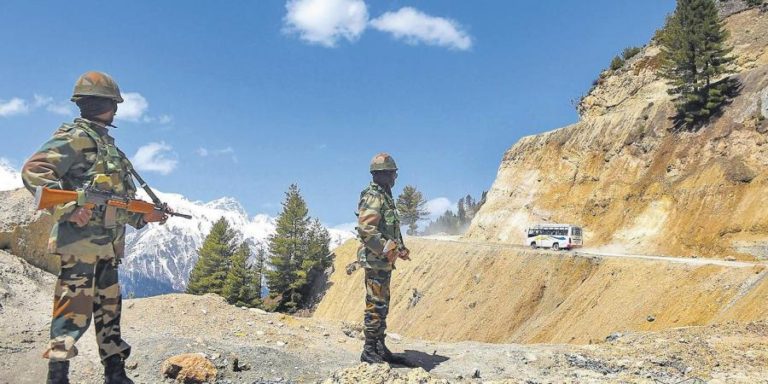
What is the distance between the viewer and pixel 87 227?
5.55 meters

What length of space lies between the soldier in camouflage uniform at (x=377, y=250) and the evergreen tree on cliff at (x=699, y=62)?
33097 millimetres

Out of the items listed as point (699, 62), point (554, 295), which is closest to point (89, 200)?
point (554, 295)

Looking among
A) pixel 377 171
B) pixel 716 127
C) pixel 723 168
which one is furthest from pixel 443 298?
pixel 377 171

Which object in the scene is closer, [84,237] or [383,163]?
[84,237]

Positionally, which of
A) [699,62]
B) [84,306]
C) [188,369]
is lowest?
[188,369]

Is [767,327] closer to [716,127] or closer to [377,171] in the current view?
[377,171]

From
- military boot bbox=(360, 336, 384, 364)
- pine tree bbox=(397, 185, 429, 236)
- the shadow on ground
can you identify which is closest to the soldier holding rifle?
military boot bbox=(360, 336, 384, 364)

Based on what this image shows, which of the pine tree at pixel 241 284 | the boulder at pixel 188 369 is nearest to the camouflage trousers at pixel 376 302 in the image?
the boulder at pixel 188 369

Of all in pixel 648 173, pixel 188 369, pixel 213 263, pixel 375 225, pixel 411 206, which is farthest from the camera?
pixel 411 206

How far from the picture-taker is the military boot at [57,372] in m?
5.30

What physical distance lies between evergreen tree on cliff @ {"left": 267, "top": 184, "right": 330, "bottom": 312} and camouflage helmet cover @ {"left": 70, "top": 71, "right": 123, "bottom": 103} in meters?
42.9

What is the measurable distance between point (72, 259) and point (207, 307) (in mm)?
6354

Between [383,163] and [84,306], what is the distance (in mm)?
4788

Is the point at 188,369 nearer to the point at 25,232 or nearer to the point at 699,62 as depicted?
the point at 25,232
